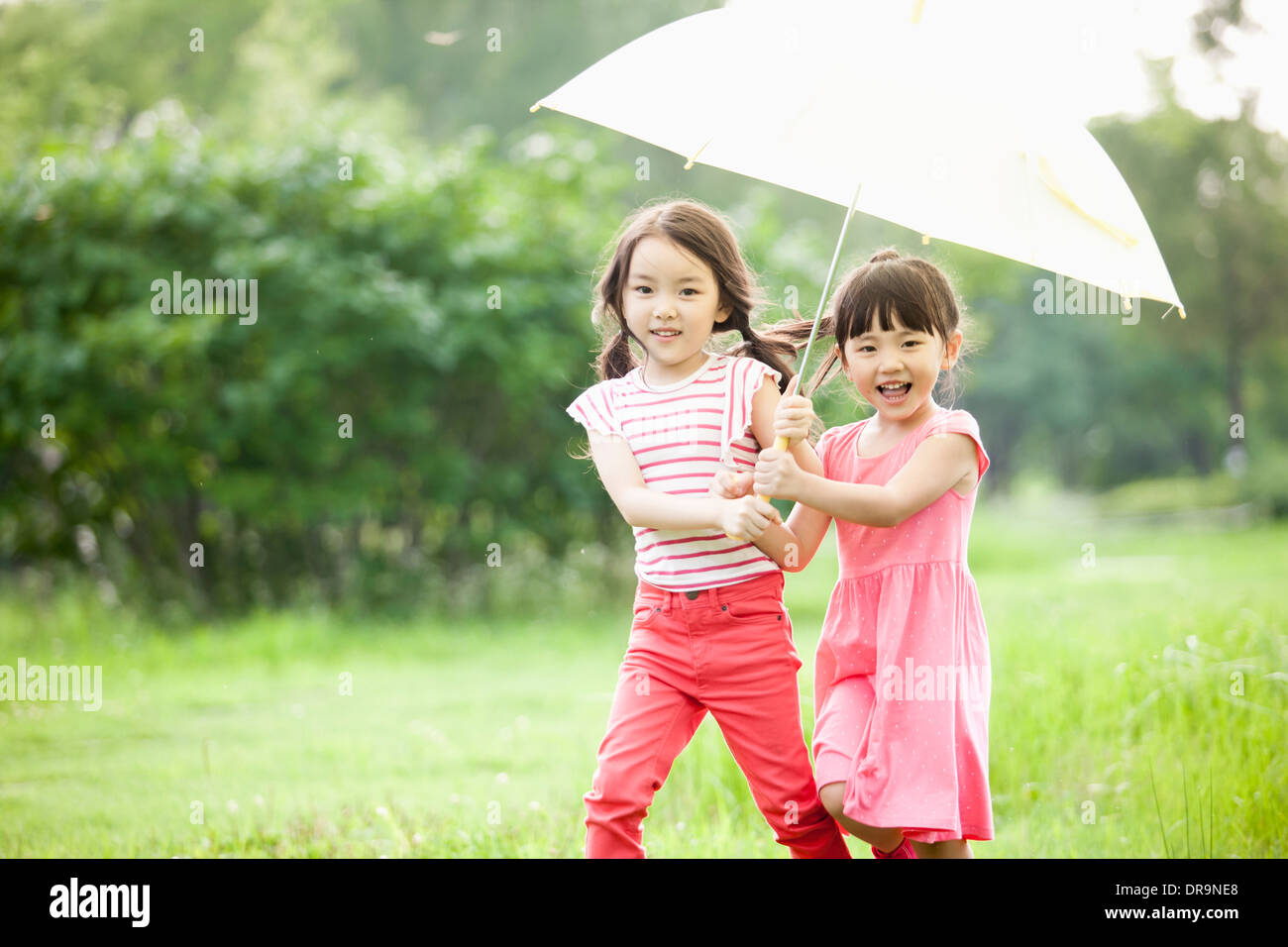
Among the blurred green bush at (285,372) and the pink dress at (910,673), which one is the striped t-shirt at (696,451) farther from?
the blurred green bush at (285,372)

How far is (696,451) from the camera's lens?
9.94 feet

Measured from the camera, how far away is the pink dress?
9.23 ft

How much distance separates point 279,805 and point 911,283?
3009 millimetres

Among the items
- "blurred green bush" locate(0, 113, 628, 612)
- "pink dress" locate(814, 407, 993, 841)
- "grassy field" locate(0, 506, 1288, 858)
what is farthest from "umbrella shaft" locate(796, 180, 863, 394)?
"blurred green bush" locate(0, 113, 628, 612)

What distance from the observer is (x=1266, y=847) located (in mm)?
3836

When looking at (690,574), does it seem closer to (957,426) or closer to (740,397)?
(740,397)

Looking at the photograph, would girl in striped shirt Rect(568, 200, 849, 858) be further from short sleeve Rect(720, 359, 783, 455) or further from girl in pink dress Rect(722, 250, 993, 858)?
girl in pink dress Rect(722, 250, 993, 858)

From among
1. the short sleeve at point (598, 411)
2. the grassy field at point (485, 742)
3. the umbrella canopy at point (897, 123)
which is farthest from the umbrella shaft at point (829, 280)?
the grassy field at point (485, 742)

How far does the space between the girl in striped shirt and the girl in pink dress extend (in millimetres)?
119

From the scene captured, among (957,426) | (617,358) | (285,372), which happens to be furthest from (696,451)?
(285,372)

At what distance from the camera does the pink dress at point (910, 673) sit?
281 centimetres

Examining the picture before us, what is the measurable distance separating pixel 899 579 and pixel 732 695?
0.49 meters

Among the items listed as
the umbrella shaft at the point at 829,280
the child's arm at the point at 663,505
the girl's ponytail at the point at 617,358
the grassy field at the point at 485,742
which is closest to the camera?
the child's arm at the point at 663,505

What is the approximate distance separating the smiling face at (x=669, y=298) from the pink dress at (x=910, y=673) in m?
0.55
